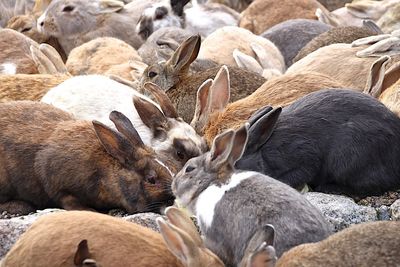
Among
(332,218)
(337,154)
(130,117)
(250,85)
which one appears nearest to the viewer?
(332,218)

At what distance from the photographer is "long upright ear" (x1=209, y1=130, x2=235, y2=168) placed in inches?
234

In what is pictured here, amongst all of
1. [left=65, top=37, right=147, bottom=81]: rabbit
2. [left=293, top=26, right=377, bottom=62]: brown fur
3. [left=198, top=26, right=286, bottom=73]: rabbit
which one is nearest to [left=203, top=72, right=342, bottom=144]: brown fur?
[left=293, top=26, right=377, bottom=62]: brown fur

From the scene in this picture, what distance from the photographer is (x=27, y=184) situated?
272 inches

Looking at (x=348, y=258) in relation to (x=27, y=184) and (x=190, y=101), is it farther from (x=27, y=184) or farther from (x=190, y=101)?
(x=190, y=101)

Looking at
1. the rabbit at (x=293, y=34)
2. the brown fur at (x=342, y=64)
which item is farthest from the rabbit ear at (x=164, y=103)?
the rabbit at (x=293, y=34)

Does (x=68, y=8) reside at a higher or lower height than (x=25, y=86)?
lower

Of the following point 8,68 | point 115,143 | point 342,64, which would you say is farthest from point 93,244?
point 8,68

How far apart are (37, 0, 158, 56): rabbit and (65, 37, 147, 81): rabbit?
1674 millimetres

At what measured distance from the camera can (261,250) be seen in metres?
4.84

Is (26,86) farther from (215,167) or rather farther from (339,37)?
(339,37)

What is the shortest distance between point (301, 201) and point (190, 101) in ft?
9.95

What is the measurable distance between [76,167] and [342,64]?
2.88 meters

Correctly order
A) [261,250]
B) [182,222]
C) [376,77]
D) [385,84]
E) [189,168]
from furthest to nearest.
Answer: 1. [385,84]
2. [376,77]
3. [189,168]
4. [182,222]
5. [261,250]

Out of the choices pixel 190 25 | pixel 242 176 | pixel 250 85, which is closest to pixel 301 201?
pixel 242 176
